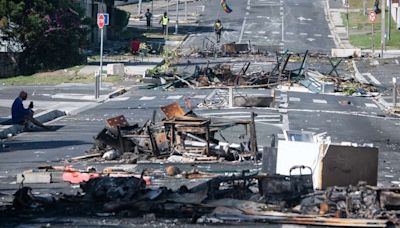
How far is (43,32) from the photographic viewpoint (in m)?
60.4

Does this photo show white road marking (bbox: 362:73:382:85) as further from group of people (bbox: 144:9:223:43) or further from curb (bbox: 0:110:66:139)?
curb (bbox: 0:110:66:139)

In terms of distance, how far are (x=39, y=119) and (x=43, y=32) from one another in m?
24.0

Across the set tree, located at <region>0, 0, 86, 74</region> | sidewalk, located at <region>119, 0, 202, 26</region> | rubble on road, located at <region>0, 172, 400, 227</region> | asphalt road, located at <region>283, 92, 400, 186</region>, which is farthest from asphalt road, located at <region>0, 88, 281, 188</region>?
sidewalk, located at <region>119, 0, 202, 26</region>

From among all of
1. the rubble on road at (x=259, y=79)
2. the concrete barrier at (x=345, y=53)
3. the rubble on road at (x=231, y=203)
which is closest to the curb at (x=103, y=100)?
the rubble on road at (x=259, y=79)

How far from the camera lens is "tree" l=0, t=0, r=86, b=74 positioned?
5956 centimetres

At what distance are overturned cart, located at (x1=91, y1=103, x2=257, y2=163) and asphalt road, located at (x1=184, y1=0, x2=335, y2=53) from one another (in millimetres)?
45970

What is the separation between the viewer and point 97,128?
3425cm

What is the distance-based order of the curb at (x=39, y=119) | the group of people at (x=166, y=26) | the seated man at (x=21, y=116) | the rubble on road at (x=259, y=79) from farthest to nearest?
the group of people at (x=166, y=26) < the rubble on road at (x=259, y=79) < the seated man at (x=21, y=116) < the curb at (x=39, y=119)

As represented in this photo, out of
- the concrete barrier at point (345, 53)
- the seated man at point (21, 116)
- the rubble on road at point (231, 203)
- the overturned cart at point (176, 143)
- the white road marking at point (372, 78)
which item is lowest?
the white road marking at point (372, 78)

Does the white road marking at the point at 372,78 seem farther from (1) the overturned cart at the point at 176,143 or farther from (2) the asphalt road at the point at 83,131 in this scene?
(1) the overturned cart at the point at 176,143

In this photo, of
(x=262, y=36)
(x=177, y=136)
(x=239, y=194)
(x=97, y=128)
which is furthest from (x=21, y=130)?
(x=262, y=36)

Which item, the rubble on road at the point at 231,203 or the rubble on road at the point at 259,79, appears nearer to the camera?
the rubble on road at the point at 231,203

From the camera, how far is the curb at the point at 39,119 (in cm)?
3196

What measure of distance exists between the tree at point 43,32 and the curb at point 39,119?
20.2 meters
